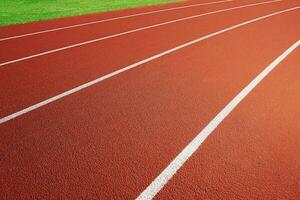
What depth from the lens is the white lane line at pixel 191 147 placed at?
3280 millimetres

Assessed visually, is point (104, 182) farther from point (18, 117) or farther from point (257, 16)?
point (257, 16)

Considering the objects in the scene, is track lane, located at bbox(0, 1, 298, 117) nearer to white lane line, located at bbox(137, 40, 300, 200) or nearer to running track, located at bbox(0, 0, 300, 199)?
running track, located at bbox(0, 0, 300, 199)

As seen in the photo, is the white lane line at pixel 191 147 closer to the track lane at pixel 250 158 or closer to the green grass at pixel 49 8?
the track lane at pixel 250 158

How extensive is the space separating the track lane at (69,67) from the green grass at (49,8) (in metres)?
5.33

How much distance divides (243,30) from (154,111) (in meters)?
6.36

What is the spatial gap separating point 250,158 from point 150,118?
1.40 meters

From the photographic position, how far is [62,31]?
1018 cm

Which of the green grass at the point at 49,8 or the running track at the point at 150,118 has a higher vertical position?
the running track at the point at 150,118

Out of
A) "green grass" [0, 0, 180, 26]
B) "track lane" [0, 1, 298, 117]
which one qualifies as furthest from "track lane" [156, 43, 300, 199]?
"green grass" [0, 0, 180, 26]

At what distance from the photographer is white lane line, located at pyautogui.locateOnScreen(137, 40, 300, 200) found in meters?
3.28

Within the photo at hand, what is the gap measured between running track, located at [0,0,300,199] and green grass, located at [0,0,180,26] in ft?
14.6

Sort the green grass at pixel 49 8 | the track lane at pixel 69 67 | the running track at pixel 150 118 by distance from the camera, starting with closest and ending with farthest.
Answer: the running track at pixel 150 118 → the track lane at pixel 69 67 → the green grass at pixel 49 8

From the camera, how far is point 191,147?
4.00 m

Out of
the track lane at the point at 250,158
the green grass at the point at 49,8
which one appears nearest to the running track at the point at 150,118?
the track lane at the point at 250,158
